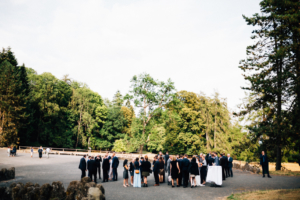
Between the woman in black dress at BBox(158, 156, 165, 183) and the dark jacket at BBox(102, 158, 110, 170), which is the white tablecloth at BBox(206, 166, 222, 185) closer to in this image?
the woman in black dress at BBox(158, 156, 165, 183)

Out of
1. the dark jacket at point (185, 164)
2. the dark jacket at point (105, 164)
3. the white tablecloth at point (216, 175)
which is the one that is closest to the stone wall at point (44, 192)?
the dark jacket at point (105, 164)

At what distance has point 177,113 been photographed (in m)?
40.8

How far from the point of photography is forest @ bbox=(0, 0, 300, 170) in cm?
1619

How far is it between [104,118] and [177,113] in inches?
1152

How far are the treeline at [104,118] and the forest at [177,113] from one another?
0.16 metres

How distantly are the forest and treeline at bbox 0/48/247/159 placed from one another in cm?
16

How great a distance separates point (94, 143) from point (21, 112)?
69.2ft

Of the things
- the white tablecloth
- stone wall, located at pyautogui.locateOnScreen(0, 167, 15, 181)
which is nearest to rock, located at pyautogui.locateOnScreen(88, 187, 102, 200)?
the white tablecloth

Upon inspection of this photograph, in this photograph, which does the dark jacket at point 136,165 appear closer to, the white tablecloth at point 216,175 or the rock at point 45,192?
the white tablecloth at point 216,175

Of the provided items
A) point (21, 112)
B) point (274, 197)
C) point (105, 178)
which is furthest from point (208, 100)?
point (21, 112)

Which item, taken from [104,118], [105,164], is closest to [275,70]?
[105,164]

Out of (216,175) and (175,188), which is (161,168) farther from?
(216,175)

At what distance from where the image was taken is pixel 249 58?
21.6 m

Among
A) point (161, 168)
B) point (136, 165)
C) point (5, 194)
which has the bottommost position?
point (161, 168)
